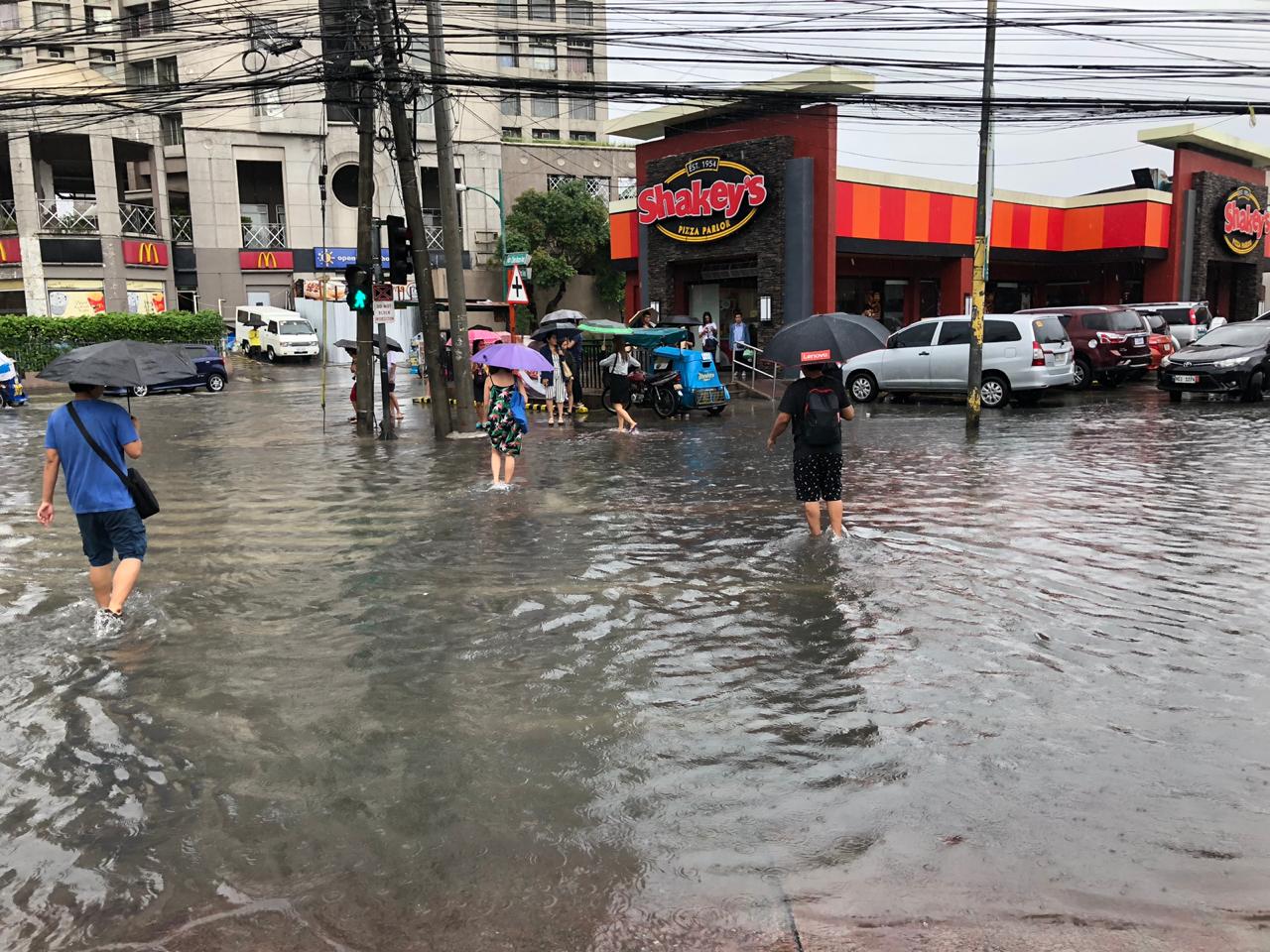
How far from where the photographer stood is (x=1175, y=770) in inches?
171

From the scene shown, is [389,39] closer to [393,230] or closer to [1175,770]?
[393,230]

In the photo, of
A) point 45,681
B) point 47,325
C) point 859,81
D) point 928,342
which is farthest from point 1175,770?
point 47,325

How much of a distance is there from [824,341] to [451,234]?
31.2ft

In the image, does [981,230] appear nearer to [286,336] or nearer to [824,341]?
[824,341]

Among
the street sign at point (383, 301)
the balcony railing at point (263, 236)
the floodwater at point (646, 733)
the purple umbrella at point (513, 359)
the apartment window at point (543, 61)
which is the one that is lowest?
the floodwater at point (646, 733)

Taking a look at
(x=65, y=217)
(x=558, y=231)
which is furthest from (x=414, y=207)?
(x=558, y=231)

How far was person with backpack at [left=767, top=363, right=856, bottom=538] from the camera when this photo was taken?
8570 millimetres

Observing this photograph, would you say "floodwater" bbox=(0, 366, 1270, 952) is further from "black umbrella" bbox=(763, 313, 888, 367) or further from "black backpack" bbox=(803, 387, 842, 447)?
"black umbrella" bbox=(763, 313, 888, 367)

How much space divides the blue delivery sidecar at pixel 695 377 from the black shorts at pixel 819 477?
11.5 meters

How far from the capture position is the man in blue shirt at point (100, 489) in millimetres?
6398

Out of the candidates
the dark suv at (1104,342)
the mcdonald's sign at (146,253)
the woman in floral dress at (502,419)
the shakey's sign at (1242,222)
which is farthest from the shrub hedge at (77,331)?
the shakey's sign at (1242,222)

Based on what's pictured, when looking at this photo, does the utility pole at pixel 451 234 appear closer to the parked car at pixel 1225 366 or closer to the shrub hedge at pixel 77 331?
the parked car at pixel 1225 366

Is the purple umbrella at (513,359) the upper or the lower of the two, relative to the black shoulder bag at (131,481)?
upper

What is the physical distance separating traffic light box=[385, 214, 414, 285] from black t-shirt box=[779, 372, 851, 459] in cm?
981
